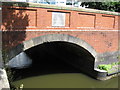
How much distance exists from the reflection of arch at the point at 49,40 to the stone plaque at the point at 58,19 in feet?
1.86

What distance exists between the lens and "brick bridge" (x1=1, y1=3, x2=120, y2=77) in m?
7.20

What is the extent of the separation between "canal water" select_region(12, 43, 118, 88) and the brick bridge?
752mm

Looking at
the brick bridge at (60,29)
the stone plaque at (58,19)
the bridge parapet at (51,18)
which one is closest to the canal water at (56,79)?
the brick bridge at (60,29)

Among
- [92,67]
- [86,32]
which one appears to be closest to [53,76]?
[92,67]

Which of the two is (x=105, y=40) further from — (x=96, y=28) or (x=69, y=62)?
(x=69, y=62)

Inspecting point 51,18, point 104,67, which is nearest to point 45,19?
point 51,18

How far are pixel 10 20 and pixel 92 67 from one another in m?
5.74

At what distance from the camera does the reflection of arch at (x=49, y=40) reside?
745 cm

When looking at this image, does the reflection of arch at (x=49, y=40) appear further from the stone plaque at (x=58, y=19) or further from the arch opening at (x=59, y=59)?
the stone plaque at (x=58, y=19)

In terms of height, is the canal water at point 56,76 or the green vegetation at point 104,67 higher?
the green vegetation at point 104,67

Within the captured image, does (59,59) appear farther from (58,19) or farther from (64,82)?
(58,19)

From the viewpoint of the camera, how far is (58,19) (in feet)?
27.9

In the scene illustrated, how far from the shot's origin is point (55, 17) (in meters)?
8.42

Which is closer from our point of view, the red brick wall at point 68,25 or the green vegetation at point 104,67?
the red brick wall at point 68,25
